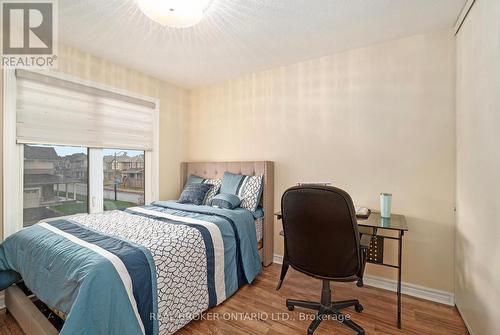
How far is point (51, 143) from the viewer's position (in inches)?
91.1

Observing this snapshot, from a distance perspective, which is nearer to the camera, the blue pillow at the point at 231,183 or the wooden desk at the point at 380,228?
the wooden desk at the point at 380,228

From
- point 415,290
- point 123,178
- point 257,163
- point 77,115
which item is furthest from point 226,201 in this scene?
point 415,290

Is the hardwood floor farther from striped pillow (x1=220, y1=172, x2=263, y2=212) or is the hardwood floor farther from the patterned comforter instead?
striped pillow (x1=220, y1=172, x2=263, y2=212)

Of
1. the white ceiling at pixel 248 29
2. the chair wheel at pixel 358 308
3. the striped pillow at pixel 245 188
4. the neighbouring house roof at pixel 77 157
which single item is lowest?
the chair wheel at pixel 358 308

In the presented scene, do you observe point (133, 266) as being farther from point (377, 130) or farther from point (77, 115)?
point (377, 130)

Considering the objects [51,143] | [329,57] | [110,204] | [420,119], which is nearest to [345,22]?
[329,57]

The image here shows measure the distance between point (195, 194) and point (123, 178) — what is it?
1.00 m

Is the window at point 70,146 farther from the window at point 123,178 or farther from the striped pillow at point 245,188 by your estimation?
the striped pillow at point 245,188

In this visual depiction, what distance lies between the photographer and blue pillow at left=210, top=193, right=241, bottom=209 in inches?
103

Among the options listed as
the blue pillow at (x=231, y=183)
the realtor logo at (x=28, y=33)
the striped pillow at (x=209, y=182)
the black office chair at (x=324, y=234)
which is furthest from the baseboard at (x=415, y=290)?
the realtor logo at (x=28, y=33)

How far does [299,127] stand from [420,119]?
1.19 metres

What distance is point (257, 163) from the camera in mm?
2953

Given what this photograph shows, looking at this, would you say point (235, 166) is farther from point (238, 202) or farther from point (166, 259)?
point (166, 259)

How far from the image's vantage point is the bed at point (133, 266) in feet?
4.22
